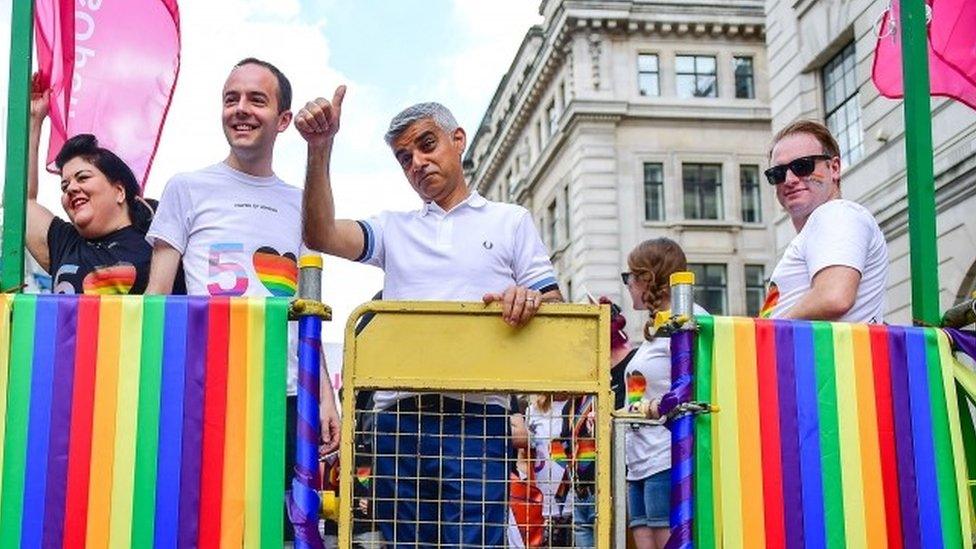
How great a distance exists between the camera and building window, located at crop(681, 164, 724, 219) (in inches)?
1531

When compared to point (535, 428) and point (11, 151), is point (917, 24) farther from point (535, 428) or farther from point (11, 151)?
point (11, 151)

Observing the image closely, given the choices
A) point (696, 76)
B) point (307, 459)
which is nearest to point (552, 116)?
point (696, 76)

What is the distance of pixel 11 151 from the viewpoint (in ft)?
10.9

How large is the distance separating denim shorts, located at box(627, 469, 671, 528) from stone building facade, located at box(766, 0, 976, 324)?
9.73 meters

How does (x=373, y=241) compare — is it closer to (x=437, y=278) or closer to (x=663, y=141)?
(x=437, y=278)

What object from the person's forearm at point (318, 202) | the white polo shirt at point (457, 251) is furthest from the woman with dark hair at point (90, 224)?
the white polo shirt at point (457, 251)

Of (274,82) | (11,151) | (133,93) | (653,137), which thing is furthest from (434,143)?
(653,137)

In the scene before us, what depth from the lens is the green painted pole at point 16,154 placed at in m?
3.28

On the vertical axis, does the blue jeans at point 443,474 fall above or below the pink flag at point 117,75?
below

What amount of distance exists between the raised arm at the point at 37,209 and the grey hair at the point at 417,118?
151cm

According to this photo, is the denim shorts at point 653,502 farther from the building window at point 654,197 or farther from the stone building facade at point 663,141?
the building window at point 654,197

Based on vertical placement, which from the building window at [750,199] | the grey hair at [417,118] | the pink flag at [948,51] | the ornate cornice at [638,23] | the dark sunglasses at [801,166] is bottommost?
the dark sunglasses at [801,166]

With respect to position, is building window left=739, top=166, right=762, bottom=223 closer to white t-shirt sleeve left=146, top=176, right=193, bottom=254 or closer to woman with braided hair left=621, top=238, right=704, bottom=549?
woman with braided hair left=621, top=238, right=704, bottom=549

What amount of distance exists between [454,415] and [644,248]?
2323 mm
